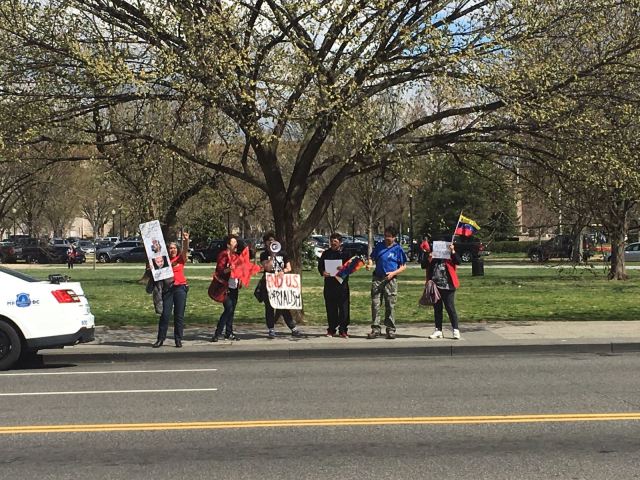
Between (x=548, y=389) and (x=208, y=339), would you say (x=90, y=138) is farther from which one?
(x=548, y=389)

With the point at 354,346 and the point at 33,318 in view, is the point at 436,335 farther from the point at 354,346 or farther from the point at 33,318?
the point at 33,318

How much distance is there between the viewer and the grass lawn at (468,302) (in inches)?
653

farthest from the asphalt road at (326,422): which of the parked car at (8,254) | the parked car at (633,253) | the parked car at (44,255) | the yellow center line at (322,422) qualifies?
the parked car at (8,254)

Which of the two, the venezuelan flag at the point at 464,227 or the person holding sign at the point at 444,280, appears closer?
the person holding sign at the point at 444,280

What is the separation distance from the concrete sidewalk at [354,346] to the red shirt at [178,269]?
3.40 ft

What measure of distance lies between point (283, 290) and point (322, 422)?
6.44 meters

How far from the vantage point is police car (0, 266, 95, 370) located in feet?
34.9

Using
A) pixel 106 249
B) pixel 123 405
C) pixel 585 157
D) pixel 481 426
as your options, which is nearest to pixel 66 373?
pixel 123 405

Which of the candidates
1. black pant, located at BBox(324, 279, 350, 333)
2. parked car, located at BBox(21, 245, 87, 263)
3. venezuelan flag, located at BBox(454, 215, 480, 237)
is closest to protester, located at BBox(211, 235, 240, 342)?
black pant, located at BBox(324, 279, 350, 333)

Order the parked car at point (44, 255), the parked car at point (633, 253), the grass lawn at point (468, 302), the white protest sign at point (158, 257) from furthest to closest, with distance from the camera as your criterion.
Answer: the parked car at point (44, 255)
the parked car at point (633, 253)
the grass lawn at point (468, 302)
the white protest sign at point (158, 257)

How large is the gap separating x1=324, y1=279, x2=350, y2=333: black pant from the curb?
124 centimetres

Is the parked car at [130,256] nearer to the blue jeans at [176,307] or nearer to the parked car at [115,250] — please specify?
the parked car at [115,250]

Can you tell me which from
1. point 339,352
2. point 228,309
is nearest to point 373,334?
point 339,352

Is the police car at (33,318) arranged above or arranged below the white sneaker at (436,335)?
above
